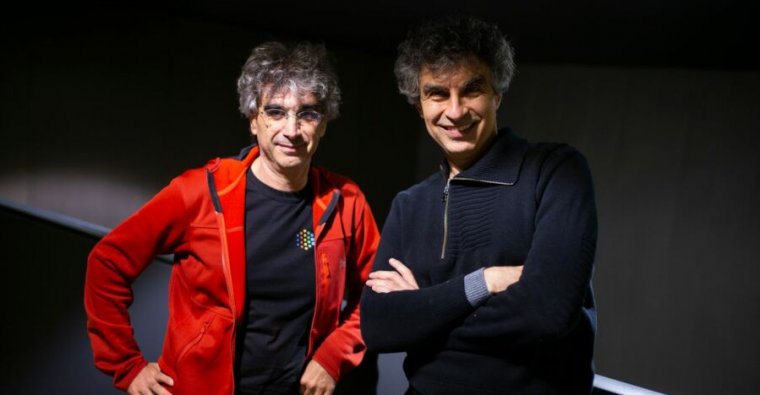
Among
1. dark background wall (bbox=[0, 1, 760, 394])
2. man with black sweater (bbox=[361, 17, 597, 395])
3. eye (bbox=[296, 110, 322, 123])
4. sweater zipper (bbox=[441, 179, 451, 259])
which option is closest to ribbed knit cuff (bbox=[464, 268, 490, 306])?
man with black sweater (bbox=[361, 17, 597, 395])

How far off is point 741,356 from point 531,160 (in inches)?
149

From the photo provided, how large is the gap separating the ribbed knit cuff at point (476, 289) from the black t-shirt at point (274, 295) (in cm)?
52

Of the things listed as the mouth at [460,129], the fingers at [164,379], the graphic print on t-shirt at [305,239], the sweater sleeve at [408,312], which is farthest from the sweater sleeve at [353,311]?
the mouth at [460,129]

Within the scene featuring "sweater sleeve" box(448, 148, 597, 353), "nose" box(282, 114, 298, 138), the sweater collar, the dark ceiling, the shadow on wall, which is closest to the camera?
"sweater sleeve" box(448, 148, 597, 353)

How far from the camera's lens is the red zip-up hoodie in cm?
146

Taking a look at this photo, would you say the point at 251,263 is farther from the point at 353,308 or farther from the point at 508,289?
the point at 508,289

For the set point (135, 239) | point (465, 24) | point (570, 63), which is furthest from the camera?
point (570, 63)

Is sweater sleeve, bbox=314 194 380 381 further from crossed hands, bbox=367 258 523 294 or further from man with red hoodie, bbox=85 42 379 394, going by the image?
crossed hands, bbox=367 258 523 294

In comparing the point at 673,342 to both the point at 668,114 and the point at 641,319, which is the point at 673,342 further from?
the point at 668,114

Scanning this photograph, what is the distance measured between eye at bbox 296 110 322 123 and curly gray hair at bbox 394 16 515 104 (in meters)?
0.31

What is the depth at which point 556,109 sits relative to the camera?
499cm

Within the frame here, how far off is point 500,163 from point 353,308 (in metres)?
0.70

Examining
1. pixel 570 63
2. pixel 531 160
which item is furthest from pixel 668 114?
pixel 531 160

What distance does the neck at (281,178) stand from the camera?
152cm
